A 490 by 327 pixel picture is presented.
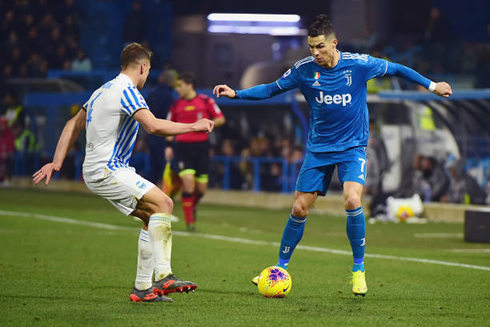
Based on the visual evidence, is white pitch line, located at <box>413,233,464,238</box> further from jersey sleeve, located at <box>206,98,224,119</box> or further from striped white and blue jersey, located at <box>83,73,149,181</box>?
striped white and blue jersey, located at <box>83,73,149,181</box>

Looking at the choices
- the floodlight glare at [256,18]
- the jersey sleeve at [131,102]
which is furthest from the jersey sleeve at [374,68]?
the floodlight glare at [256,18]

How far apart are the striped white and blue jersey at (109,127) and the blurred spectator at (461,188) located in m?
11.7

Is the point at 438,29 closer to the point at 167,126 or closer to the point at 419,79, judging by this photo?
the point at 419,79

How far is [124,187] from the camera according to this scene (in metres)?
7.27

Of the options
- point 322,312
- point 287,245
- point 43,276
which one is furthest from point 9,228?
point 322,312

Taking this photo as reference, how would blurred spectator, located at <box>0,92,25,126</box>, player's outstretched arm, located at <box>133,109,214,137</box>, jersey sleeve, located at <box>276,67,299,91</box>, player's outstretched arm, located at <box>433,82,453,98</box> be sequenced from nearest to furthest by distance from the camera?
player's outstretched arm, located at <box>133,109,214,137</box> → player's outstretched arm, located at <box>433,82,453,98</box> → jersey sleeve, located at <box>276,67,299,91</box> → blurred spectator, located at <box>0,92,25,126</box>

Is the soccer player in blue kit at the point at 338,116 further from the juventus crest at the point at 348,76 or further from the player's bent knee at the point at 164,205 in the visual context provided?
the player's bent knee at the point at 164,205

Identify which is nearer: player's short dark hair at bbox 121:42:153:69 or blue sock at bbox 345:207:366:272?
player's short dark hair at bbox 121:42:153:69

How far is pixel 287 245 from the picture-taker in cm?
828

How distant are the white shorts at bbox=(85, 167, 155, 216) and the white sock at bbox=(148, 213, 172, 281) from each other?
0.20 metres

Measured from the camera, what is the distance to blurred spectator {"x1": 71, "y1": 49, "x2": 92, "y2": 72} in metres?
29.5

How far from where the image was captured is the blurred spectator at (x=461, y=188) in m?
17.9

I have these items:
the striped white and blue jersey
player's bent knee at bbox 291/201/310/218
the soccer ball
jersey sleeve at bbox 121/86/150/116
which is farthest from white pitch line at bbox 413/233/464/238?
jersey sleeve at bbox 121/86/150/116

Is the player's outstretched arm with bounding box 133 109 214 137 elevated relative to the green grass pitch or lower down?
elevated
